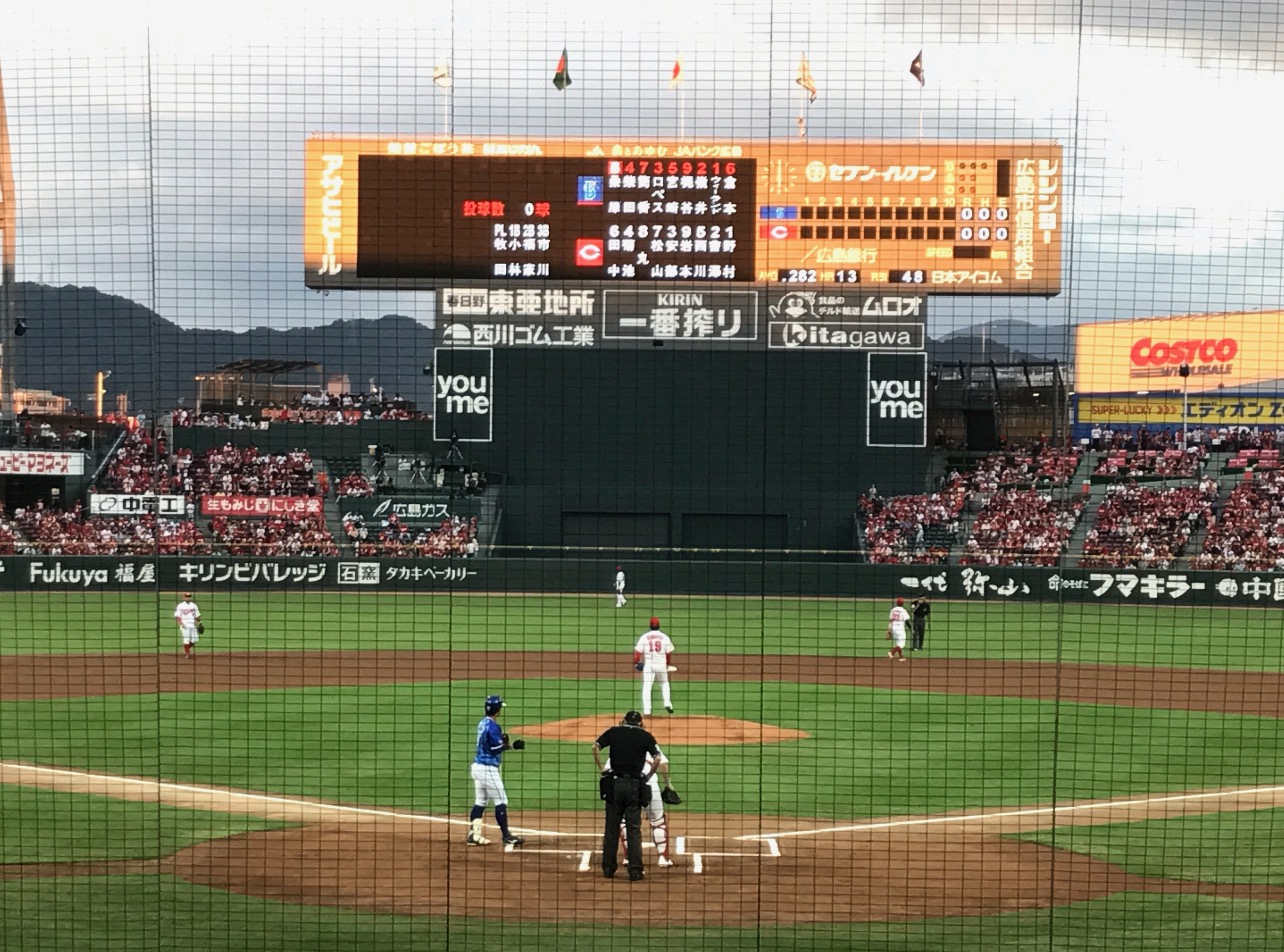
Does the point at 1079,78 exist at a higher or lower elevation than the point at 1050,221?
lower

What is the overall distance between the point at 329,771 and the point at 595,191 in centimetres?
1507

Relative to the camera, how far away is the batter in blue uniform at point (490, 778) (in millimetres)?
10320

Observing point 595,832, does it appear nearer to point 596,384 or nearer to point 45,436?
point 596,384

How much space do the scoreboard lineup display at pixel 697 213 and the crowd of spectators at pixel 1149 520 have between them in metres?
5.53

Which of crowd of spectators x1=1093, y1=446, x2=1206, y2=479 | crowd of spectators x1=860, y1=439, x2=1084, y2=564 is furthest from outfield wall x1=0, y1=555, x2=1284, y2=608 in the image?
crowd of spectators x1=1093, y1=446, x2=1206, y2=479

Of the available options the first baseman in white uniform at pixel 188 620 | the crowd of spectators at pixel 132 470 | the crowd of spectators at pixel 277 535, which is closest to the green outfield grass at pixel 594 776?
the first baseman in white uniform at pixel 188 620

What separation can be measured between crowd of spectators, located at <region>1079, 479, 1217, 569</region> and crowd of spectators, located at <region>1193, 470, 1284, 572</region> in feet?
1.37

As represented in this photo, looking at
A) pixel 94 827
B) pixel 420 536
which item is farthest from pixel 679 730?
pixel 420 536

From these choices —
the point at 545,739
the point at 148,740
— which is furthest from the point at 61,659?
the point at 545,739

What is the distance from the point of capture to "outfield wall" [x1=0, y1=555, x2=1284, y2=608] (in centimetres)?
2795

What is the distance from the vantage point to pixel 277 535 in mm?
30344

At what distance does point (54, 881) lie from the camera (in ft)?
31.2

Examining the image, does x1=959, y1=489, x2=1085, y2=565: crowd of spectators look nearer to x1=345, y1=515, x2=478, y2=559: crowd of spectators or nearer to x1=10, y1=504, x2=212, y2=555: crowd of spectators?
x1=345, y1=515, x2=478, y2=559: crowd of spectators

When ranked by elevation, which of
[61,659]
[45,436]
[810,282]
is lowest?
[61,659]
